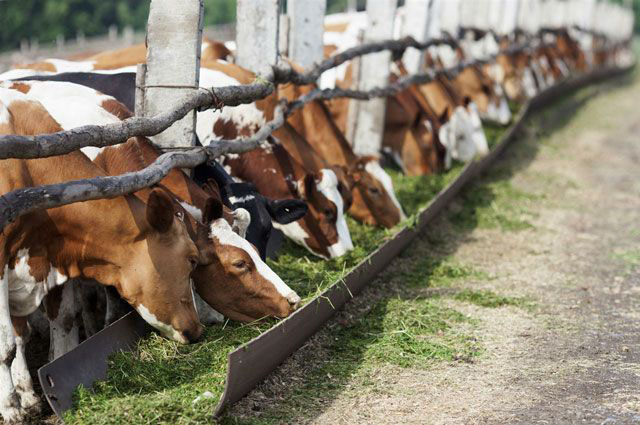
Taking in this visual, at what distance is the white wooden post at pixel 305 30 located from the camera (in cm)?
911

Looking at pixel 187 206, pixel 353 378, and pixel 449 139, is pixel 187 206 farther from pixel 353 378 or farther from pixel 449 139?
pixel 449 139

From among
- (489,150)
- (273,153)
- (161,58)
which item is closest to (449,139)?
(489,150)

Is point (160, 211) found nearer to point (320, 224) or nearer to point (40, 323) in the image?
point (40, 323)

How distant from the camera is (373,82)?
418 inches

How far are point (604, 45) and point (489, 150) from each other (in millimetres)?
26233

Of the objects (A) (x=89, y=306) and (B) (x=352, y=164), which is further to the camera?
(B) (x=352, y=164)

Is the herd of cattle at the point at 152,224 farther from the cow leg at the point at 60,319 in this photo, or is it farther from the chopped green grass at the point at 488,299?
the chopped green grass at the point at 488,299

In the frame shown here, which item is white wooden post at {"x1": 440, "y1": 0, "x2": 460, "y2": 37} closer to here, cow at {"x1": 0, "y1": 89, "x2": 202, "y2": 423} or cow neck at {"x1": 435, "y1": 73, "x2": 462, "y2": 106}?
cow neck at {"x1": 435, "y1": 73, "x2": 462, "y2": 106}

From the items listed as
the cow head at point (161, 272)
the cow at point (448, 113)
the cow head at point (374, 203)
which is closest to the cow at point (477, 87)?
the cow at point (448, 113)

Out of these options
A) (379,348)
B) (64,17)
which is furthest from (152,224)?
(64,17)

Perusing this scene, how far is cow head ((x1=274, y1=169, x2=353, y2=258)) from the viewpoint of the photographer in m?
7.42

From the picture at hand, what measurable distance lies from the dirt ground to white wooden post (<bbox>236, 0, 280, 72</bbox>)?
6.42 feet

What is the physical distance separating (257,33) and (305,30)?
1.42 m

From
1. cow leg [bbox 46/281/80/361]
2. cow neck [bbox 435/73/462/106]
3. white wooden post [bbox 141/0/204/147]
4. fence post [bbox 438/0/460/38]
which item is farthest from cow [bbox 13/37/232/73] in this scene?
fence post [bbox 438/0/460/38]
